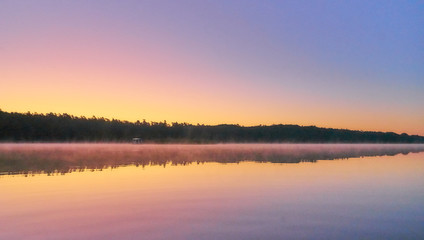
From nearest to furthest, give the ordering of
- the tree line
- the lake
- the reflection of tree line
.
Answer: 1. the lake
2. the reflection of tree line
3. the tree line

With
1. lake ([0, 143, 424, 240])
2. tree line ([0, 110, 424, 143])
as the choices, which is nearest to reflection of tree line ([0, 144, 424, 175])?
lake ([0, 143, 424, 240])

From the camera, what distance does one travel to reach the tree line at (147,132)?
106 m

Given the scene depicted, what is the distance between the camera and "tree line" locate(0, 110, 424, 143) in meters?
106

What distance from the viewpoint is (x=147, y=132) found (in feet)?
430

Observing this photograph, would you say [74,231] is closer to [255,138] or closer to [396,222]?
[396,222]

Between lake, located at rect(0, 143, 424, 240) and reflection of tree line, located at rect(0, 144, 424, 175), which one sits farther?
reflection of tree line, located at rect(0, 144, 424, 175)

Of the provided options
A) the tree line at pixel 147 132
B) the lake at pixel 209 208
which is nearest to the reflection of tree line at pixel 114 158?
the lake at pixel 209 208

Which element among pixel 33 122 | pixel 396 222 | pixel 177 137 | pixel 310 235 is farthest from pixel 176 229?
pixel 177 137

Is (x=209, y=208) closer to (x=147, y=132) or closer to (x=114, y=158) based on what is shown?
(x=114, y=158)

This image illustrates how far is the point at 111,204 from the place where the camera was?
43.1ft

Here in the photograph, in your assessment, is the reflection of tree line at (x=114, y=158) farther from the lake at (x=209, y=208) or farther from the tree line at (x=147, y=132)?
the tree line at (x=147, y=132)

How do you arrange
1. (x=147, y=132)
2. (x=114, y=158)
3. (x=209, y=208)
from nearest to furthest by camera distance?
(x=209, y=208), (x=114, y=158), (x=147, y=132)

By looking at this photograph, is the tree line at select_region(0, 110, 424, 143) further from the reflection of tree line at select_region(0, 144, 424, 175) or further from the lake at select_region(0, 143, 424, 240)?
the lake at select_region(0, 143, 424, 240)

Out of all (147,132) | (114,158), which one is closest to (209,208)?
(114,158)
